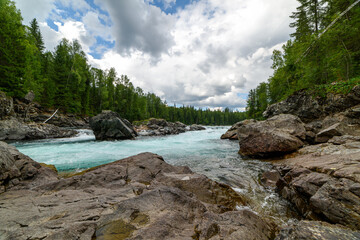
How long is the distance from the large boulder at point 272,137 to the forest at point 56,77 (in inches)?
1171

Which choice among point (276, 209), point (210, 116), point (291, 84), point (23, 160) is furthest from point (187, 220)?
point (210, 116)

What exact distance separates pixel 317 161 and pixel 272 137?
3.74m

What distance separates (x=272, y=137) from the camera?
8352mm

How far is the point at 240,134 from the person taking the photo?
33.8ft

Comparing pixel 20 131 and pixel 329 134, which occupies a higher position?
pixel 329 134

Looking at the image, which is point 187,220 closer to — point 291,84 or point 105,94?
point 291,84

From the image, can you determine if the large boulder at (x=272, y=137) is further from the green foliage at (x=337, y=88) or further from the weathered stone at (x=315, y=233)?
the weathered stone at (x=315, y=233)

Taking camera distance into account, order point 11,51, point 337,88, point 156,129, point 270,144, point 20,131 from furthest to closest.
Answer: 1. point 156,129
2. point 11,51
3. point 20,131
4. point 337,88
5. point 270,144

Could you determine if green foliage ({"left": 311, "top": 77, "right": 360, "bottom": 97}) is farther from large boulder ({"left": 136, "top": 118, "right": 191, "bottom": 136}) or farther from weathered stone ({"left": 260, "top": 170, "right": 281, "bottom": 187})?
large boulder ({"left": 136, "top": 118, "right": 191, "bottom": 136})

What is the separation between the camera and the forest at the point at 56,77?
19.3 m

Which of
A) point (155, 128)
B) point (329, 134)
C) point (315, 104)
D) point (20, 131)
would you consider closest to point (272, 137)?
point (329, 134)

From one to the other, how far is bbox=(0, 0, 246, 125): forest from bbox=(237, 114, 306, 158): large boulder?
29739mm

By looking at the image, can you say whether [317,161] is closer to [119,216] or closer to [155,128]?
[119,216]

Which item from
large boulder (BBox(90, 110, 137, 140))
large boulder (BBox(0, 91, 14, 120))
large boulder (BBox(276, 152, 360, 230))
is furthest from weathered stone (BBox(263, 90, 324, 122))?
large boulder (BBox(0, 91, 14, 120))
